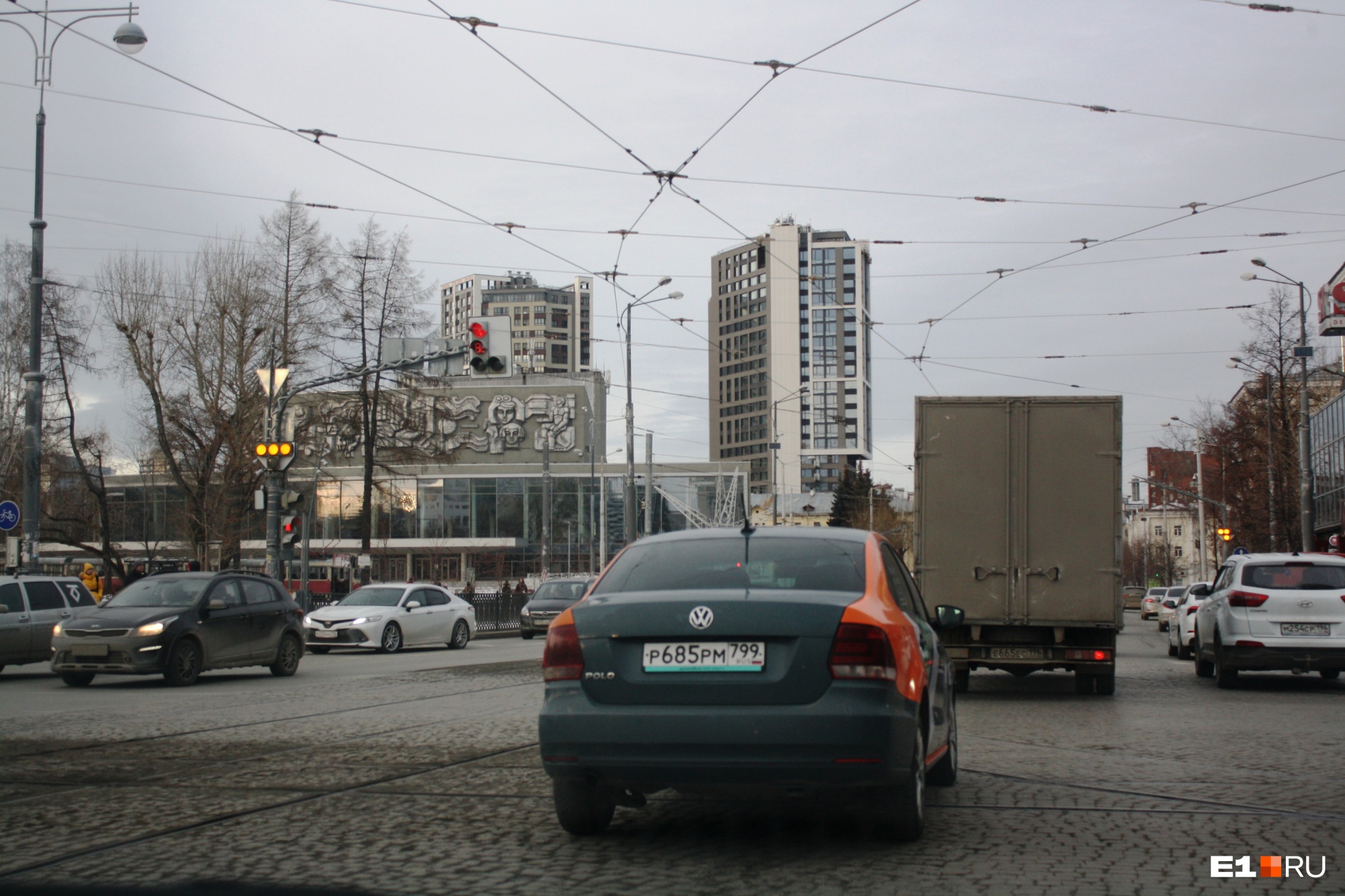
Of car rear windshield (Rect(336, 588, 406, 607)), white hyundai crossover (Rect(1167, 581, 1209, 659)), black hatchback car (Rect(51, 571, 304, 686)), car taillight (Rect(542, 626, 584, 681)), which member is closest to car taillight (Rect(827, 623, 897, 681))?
car taillight (Rect(542, 626, 584, 681))

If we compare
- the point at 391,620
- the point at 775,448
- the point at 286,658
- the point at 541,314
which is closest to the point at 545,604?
the point at 391,620

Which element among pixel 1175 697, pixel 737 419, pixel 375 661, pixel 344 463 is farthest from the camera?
pixel 737 419

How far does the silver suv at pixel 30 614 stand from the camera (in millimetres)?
18609

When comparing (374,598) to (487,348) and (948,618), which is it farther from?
(948,618)

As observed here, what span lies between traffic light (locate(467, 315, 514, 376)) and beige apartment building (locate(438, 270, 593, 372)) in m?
151

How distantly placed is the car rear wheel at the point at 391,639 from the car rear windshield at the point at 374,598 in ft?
1.68

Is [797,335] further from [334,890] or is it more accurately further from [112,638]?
[334,890]

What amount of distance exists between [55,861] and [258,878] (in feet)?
3.23

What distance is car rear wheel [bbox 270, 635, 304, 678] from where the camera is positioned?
62.5 ft

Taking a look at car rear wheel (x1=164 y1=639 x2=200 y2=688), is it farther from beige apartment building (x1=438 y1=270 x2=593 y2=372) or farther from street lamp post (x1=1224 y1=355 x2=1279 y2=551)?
beige apartment building (x1=438 y1=270 x2=593 y2=372)

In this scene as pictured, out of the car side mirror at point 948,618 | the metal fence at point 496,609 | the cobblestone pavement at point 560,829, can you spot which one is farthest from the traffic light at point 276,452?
the car side mirror at point 948,618

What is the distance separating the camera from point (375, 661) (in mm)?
23281

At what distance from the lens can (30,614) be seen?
749 inches

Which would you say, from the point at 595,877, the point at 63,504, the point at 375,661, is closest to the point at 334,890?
the point at 595,877
